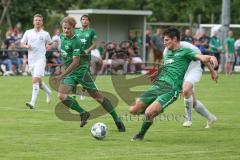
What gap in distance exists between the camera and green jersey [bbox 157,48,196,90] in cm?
1296

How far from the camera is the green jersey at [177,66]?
1296 centimetres

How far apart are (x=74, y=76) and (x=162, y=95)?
2432 millimetres

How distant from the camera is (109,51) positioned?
36406 millimetres

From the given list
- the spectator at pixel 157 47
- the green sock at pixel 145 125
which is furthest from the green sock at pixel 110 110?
the spectator at pixel 157 47

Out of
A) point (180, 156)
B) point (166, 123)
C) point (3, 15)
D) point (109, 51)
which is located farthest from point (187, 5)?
point (180, 156)

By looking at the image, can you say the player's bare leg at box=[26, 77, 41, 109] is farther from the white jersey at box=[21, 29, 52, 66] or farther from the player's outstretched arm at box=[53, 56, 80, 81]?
the player's outstretched arm at box=[53, 56, 80, 81]

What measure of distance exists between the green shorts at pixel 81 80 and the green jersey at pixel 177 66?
6.15 ft

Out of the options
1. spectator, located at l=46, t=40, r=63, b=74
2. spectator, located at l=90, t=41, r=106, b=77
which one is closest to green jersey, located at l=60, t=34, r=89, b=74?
spectator, located at l=90, t=41, r=106, b=77

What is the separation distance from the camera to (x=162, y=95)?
12789 mm

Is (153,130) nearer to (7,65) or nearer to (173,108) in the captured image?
(173,108)

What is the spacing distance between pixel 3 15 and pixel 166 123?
3298 cm

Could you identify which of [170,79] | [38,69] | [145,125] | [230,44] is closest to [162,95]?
[170,79]

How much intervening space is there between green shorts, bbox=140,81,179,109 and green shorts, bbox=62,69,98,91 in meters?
1.77

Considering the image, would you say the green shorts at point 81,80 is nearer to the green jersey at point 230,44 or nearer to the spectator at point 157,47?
the green jersey at point 230,44
